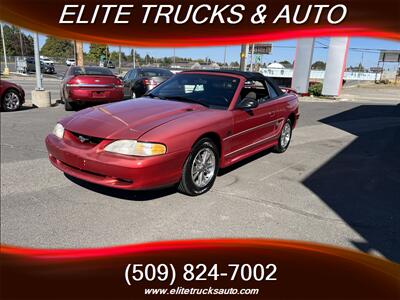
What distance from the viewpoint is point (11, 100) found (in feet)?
28.3

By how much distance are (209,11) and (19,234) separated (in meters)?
4.94

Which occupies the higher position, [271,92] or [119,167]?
[271,92]

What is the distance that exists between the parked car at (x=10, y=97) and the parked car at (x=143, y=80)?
10.8 ft

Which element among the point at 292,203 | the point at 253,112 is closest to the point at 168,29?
the point at 253,112

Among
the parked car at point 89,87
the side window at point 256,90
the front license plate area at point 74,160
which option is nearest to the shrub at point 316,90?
the parked car at point 89,87

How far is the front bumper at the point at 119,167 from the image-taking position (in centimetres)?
319

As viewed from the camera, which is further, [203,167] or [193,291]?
[203,167]

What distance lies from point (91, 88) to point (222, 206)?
6596 millimetres

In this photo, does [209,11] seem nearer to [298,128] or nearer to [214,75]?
[214,75]

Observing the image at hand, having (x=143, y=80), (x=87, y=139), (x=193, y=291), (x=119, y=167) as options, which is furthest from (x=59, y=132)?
(x=143, y=80)

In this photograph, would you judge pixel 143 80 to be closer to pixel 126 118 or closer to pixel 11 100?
pixel 11 100

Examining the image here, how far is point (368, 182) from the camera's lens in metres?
4.78

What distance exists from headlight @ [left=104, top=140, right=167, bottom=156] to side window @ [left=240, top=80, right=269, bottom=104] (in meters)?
1.90

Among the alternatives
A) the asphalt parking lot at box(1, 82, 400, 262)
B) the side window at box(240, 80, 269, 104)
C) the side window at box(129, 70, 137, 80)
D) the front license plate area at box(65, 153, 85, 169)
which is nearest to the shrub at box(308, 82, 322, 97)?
the side window at box(129, 70, 137, 80)
